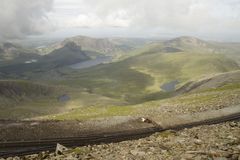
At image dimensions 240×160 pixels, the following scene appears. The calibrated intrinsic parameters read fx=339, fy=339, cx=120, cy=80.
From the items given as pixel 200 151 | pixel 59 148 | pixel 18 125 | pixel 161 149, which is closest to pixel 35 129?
pixel 18 125

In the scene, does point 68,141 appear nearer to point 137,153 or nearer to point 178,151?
point 137,153

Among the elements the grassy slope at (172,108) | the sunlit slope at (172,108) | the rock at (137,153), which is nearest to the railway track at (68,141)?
the sunlit slope at (172,108)

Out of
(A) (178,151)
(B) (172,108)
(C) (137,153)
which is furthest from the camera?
(B) (172,108)

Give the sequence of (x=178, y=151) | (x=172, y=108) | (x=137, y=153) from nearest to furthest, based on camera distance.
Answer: (x=178, y=151) < (x=137, y=153) < (x=172, y=108)

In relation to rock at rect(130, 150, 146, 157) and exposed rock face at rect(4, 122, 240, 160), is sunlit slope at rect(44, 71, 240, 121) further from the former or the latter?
rock at rect(130, 150, 146, 157)

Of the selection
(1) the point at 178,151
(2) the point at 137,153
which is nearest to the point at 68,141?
(2) the point at 137,153

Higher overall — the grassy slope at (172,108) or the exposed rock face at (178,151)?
the grassy slope at (172,108)

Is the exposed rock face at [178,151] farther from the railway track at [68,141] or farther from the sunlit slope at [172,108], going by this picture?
the sunlit slope at [172,108]

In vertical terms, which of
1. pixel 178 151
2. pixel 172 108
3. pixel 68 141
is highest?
pixel 172 108

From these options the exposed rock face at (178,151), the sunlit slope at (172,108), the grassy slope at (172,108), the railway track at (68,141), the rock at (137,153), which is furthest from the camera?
the grassy slope at (172,108)

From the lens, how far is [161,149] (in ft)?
109

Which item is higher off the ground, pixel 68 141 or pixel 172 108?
pixel 172 108

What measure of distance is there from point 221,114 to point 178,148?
38961mm

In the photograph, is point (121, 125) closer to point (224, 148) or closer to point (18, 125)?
point (18, 125)
